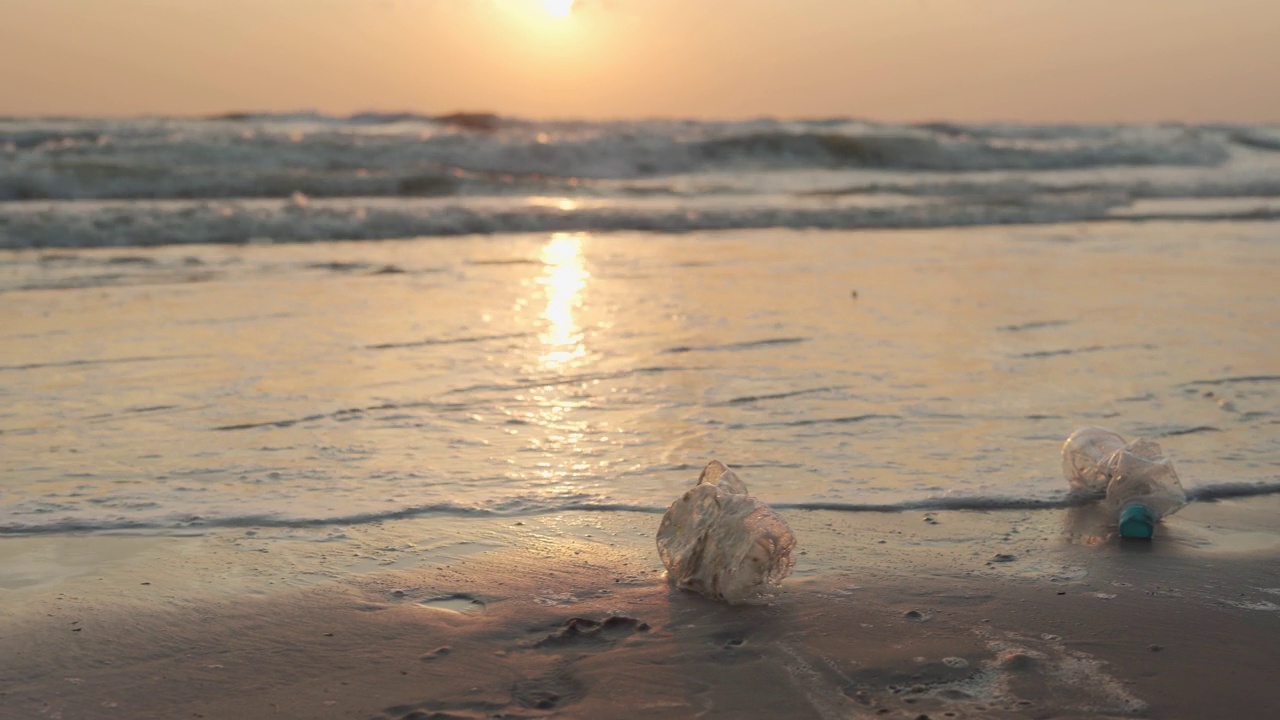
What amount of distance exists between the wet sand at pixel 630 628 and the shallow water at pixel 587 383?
0.36m

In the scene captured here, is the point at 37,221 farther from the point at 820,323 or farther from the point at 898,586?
the point at 898,586

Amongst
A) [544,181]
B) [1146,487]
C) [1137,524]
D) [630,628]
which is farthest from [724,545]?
[544,181]

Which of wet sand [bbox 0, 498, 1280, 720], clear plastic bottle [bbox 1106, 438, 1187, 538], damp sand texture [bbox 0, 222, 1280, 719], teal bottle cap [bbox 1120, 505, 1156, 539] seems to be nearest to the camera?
wet sand [bbox 0, 498, 1280, 720]

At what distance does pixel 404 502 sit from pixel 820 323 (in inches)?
141

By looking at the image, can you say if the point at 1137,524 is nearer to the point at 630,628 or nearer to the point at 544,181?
the point at 630,628

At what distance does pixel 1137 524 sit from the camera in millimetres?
3389

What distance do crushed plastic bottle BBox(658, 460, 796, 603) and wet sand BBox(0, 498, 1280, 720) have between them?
0.05 meters

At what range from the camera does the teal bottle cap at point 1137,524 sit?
3389 mm

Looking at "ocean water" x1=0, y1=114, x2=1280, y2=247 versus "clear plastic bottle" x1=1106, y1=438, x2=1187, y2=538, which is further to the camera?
"ocean water" x1=0, y1=114, x2=1280, y2=247

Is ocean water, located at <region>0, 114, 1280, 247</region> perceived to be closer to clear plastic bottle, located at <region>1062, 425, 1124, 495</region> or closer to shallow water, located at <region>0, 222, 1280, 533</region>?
shallow water, located at <region>0, 222, 1280, 533</region>

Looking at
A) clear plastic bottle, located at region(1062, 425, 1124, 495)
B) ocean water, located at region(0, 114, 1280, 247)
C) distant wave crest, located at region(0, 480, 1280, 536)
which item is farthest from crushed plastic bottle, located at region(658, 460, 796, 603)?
ocean water, located at region(0, 114, 1280, 247)

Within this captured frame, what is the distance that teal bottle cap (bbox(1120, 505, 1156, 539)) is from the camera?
339 cm

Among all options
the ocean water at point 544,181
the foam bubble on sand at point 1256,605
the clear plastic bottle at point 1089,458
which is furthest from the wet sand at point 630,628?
the ocean water at point 544,181

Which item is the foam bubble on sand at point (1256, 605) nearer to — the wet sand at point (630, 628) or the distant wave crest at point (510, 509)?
the wet sand at point (630, 628)
